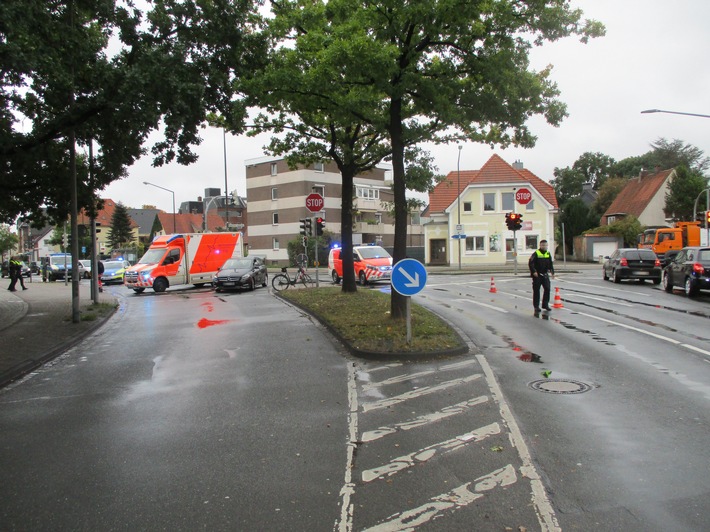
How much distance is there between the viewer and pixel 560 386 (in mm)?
6750

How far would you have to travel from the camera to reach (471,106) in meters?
11.5

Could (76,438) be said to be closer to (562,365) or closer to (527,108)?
(562,365)

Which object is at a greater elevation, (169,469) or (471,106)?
(471,106)

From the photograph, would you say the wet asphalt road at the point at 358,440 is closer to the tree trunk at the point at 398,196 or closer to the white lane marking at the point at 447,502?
the white lane marking at the point at 447,502

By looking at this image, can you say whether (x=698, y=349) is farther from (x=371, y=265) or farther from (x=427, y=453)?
(x=371, y=265)

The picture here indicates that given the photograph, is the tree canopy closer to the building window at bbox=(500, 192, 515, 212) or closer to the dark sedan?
the dark sedan

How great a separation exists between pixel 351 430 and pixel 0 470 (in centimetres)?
298

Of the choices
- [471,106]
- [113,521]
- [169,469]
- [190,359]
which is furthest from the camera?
[471,106]

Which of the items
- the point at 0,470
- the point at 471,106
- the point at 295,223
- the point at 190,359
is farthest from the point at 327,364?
the point at 295,223

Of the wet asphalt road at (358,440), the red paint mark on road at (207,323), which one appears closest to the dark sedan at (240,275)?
the red paint mark on road at (207,323)

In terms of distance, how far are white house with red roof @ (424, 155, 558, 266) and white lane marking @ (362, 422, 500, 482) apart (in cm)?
4339

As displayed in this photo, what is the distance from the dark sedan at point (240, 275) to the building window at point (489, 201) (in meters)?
27.9

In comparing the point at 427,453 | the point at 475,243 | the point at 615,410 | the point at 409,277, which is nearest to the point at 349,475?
the point at 427,453

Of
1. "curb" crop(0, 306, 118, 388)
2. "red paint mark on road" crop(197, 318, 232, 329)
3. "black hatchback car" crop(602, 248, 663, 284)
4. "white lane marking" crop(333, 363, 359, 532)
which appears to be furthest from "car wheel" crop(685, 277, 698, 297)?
"curb" crop(0, 306, 118, 388)
